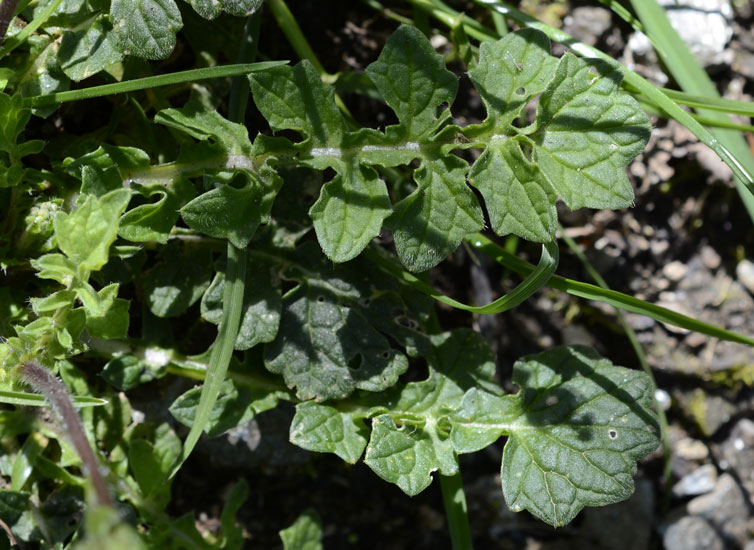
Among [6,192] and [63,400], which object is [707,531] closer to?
[63,400]

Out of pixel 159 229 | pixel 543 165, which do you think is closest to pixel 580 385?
pixel 543 165

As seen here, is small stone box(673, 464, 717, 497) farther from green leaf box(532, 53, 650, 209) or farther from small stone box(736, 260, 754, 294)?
green leaf box(532, 53, 650, 209)

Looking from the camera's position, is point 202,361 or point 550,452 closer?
point 550,452

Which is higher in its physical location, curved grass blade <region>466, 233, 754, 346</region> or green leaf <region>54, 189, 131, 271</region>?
green leaf <region>54, 189, 131, 271</region>

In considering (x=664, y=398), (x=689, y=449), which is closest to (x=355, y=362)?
(x=664, y=398)

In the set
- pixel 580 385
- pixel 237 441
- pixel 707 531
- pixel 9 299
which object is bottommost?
pixel 707 531

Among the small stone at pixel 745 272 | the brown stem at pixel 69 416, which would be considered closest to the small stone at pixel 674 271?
the small stone at pixel 745 272

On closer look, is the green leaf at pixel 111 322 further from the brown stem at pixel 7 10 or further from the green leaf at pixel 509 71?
the green leaf at pixel 509 71

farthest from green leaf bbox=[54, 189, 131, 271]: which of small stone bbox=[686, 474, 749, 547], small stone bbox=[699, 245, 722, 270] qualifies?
small stone bbox=[686, 474, 749, 547]
